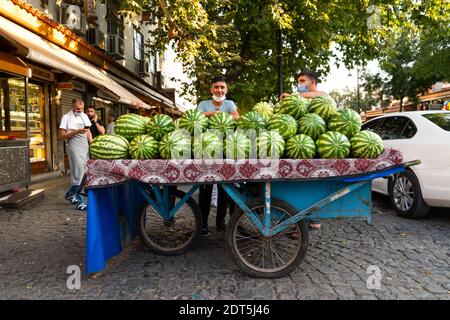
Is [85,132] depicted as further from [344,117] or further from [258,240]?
[344,117]

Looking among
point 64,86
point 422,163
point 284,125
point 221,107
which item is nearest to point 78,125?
point 221,107

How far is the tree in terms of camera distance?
884 cm

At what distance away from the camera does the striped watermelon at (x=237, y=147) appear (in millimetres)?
3145

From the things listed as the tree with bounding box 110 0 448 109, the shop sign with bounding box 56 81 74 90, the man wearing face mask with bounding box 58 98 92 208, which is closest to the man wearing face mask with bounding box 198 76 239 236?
the man wearing face mask with bounding box 58 98 92 208

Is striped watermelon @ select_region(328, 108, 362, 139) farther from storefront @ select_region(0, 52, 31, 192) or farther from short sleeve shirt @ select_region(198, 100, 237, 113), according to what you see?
storefront @ select_region(0, 52, 31, 192)

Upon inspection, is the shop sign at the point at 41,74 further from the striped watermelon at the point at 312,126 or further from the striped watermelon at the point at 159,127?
the striped watermelon at the point at 312,126

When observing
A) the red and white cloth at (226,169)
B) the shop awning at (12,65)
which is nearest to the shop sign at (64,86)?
the shop awning at (12,65)

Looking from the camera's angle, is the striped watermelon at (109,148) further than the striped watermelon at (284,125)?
No

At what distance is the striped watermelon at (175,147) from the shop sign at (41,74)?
322 inches

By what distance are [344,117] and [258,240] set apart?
1406 millimetres

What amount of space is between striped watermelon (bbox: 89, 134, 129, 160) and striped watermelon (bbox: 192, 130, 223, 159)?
2.09ft

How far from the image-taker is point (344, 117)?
3.41 meters

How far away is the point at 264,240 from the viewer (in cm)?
339

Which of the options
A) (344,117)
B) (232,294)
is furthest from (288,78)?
(232,294)
